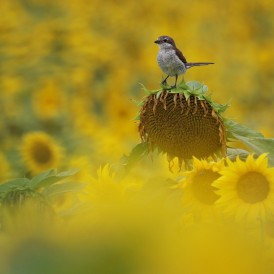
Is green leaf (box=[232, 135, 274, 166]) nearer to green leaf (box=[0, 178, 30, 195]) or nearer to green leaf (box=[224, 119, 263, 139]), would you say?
green leaf (box=[224, 119, 263, 139])

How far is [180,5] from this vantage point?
251 inches

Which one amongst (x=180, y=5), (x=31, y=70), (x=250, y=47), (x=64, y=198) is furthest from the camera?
(x=180, y=5)

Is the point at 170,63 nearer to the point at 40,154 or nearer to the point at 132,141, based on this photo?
the point at 40,154

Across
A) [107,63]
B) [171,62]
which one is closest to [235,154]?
[171,62]

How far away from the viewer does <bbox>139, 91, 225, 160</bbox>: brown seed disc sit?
865mm

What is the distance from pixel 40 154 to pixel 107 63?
7.48 feet

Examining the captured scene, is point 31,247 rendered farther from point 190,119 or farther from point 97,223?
point 190,119

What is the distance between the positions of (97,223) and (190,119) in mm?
571

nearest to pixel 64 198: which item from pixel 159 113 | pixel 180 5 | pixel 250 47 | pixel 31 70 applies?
pixel 159 113

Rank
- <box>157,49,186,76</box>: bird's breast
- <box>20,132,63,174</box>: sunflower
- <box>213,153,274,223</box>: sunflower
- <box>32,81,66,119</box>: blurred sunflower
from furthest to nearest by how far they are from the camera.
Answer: <box>32,81,66,119</box>: blurred sunflower, <box>20,132,63,174</box>: sunflower, <box>157,49,186,76</box>: bird's breast, <box>213,153,274,223</box>: sunflower

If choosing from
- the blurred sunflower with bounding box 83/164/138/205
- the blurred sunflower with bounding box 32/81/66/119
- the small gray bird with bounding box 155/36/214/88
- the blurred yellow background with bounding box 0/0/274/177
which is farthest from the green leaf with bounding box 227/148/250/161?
the blurred sunflower with bounding box 32/81/66/119

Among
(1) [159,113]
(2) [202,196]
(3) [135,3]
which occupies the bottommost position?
(2) [202,196]

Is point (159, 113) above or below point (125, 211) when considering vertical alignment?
above

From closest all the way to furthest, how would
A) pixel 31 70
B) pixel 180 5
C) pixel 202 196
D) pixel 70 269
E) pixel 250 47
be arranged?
pixel 70 269, pixel 202 196, pixel 31 70, pixel 250 47, pixel 180 5
